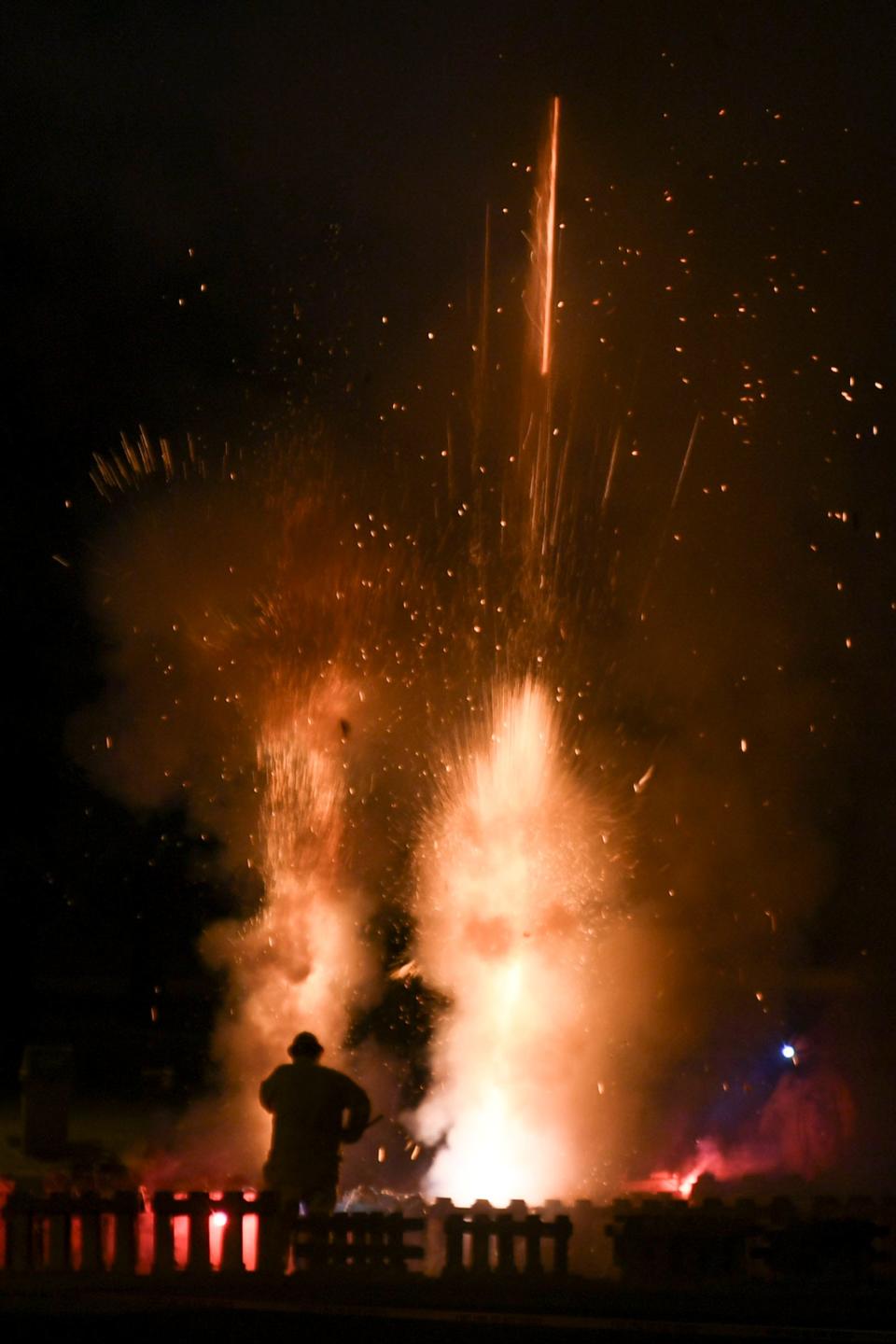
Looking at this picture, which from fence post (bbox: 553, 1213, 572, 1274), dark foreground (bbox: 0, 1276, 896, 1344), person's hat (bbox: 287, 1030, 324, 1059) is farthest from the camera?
person's hat (bbox: 287, 1030, 324, 1059)

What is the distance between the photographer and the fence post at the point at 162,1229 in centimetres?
861

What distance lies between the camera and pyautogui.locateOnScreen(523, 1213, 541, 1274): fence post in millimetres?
8375

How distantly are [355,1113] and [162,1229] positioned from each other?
A: 3.51 feet

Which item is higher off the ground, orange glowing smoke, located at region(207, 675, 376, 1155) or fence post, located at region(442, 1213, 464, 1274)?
orange glowing smoke, located at region(207, 675, 376, 1155)

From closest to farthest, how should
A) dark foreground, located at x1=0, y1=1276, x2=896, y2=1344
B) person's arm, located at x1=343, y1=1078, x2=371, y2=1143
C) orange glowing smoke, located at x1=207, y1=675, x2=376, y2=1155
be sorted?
1. dark foreground, located at x1=0, y1=1276, x2=896, y2=1344
2. person's arm, located at x1=343, y1=1078, x2=371, y2=1143
3. orange glowing smoke, located at x1=207, y1=675, x2=376, y2=1155

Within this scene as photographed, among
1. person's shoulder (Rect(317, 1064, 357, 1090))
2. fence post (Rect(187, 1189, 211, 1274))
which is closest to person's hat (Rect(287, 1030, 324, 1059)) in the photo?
person's shoulder (Rect(317, 1064, 357, 1090))

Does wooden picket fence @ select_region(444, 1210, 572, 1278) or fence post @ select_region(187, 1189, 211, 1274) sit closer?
wooden picket fence @ select_region(444, 1210, 572, 1278)

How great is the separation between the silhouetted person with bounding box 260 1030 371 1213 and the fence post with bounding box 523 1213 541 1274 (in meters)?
0.92

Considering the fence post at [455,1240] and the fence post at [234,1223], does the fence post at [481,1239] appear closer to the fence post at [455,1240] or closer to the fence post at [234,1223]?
the fence post at [455,1240]

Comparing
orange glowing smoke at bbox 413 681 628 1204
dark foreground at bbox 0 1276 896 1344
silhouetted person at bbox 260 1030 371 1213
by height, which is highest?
orange glowing smoke at bbox 413 681 628 1204

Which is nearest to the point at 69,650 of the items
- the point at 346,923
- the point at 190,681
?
the point at 190,681

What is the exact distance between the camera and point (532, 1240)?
8.44m

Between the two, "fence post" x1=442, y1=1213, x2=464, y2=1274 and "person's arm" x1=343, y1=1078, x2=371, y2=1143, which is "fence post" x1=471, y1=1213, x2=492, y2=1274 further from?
"person's arm" x1=343, y1=1078, x2=371, y2=1143

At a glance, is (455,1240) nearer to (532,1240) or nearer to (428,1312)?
(532,1240)
